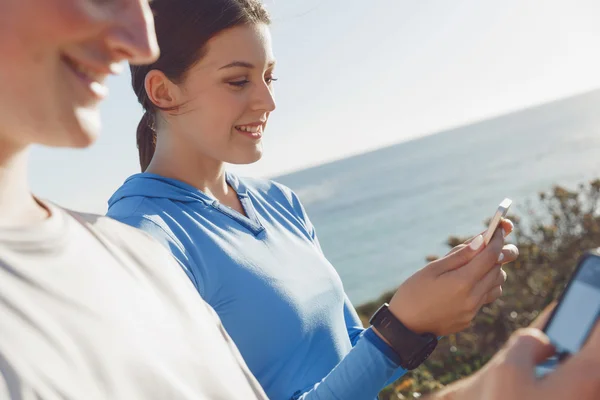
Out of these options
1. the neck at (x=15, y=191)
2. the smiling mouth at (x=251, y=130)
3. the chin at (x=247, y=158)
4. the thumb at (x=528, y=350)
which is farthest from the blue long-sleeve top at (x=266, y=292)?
the thumb at (x=528, y=350)

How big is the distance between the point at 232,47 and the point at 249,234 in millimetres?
740

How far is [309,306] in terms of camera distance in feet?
6.59

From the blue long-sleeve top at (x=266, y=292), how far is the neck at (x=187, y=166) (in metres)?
0.10

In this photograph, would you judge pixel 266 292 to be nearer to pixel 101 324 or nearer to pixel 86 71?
pixel 101 324

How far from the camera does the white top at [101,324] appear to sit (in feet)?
2.75

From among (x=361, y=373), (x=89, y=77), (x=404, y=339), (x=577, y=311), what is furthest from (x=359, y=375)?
(x=89, y=77)

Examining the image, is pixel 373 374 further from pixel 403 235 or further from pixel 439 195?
pixel 439 195

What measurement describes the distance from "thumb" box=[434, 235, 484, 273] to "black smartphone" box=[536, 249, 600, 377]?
2.22 ft

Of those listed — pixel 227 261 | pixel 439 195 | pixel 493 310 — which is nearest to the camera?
pixel 227 261

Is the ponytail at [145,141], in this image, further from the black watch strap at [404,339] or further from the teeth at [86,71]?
the teeth at [86,71]

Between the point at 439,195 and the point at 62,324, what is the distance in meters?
53.9

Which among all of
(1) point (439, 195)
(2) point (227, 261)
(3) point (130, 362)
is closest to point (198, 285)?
(2) point (227, 261)

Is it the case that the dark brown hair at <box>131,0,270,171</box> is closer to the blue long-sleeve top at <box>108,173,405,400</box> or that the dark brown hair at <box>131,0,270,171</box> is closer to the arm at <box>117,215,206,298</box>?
the blue long-sleeve top at <box>108,173,405,400</box>

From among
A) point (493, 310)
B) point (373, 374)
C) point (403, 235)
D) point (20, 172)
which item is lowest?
point (403, 235)
